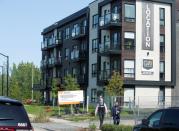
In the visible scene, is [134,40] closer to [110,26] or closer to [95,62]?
[110,26]

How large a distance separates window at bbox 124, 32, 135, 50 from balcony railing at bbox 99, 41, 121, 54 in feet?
2.82

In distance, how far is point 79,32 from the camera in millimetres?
64875

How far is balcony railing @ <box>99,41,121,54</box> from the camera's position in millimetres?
53125

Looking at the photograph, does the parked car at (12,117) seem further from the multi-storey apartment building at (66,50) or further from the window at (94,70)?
the multi-storey apartment building at (66,50)

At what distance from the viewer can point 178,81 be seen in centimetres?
5672

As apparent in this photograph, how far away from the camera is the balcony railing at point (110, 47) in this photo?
53.1 meters

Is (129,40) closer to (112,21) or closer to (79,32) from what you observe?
(112,21)

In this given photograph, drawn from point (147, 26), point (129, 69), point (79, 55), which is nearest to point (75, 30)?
point (79, 55)

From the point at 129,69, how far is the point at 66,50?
791 inches

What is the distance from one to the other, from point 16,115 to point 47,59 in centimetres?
7073

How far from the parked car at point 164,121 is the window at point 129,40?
37.1 m

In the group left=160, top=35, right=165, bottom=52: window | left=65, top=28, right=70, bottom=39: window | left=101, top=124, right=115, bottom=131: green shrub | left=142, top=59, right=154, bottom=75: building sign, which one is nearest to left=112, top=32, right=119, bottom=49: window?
left=142, top=59, right=154, bottom=75: building sign

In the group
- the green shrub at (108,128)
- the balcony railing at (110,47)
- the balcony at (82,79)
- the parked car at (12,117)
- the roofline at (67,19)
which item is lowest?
the green shrub at (108,128)

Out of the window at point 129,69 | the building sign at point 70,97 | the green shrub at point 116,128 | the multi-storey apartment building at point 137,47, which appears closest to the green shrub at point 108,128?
the green shrub at point 116,128
